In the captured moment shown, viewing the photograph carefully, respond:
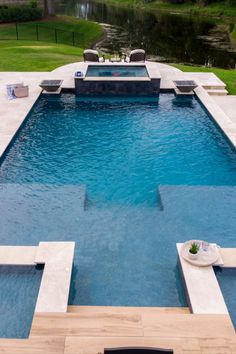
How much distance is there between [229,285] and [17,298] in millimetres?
4195

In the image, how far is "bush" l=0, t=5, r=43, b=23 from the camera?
4543cm

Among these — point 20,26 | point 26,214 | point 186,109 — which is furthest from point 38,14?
point 26,214

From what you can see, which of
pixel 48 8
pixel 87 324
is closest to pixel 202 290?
pixel 87 324

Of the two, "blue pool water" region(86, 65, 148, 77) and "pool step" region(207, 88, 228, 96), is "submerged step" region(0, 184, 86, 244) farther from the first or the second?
"pool step" region(207, 88, 228, 96)

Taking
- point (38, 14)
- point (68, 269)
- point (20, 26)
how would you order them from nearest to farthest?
1. point (68, 269)
2. point (20, 26)
3. point (38, 14)

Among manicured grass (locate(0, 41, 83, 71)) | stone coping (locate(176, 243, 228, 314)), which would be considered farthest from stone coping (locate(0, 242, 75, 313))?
manicured grass (locate(0, 41, 83, 71))

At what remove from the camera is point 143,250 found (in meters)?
8.29

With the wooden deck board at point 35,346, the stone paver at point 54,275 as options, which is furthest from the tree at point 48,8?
the wooden deck board at point 35,346

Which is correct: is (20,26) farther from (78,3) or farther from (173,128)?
(78,3)

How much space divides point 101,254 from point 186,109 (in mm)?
10452

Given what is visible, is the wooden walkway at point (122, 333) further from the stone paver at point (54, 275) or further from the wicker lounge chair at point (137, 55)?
the wicker lounge chair at point (137, 55)

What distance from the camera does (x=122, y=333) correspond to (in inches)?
221

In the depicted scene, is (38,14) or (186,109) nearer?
(186,109)

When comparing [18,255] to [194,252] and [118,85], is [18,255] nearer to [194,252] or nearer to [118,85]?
[194,252]
